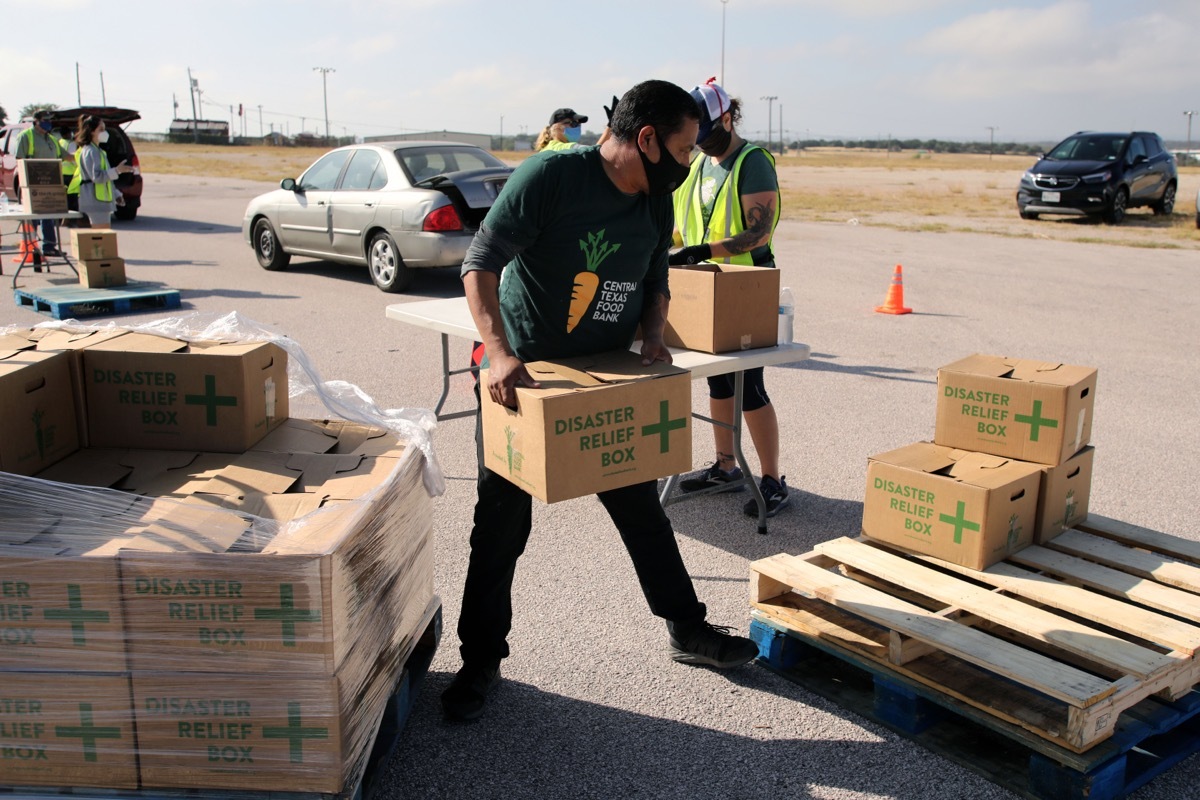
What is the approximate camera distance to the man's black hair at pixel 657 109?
2.98 metres

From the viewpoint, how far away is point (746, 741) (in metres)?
3.12

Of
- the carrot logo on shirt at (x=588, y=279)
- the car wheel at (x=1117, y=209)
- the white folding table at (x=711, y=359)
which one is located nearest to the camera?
the carrot logo on shirt at (x=588, y=279)

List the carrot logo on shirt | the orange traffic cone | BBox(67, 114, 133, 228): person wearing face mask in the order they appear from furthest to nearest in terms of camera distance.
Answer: BBox(67, 114, 133, 228): person wearing face mask, the orange traffic cone, the carrot logo on shirt

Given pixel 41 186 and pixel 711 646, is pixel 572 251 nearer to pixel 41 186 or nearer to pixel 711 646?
pixel 711 646

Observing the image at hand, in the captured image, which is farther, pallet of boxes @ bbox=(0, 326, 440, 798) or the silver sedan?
the silver sedan

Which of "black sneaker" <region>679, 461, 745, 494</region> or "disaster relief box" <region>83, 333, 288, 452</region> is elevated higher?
"disaster relief box" <region>83, 333, 288, 452</region>

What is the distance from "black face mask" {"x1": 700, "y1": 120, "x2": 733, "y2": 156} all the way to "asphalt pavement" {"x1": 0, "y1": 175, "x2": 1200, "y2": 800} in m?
1.76

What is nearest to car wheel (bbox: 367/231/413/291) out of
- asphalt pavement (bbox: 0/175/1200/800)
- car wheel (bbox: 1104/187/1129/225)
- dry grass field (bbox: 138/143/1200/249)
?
asphalt pavement (bbox: 0/175/1200/800)

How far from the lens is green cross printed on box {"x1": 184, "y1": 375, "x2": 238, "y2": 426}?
10.0 ft

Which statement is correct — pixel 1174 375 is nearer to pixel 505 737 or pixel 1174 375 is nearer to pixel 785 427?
pixel 785 427

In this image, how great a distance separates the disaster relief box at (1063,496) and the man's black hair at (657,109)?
6.16 feet

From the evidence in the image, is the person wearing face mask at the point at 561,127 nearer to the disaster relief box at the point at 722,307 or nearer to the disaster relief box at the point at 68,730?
the disaster relief box at the point at 722,307

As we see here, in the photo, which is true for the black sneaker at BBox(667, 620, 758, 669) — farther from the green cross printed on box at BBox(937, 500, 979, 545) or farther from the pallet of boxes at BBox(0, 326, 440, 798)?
the pallet of boxes at BBox(0, 326, 440, 798)

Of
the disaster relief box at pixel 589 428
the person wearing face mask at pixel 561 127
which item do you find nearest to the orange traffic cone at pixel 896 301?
the person wearing face mask at pixel 561 127
